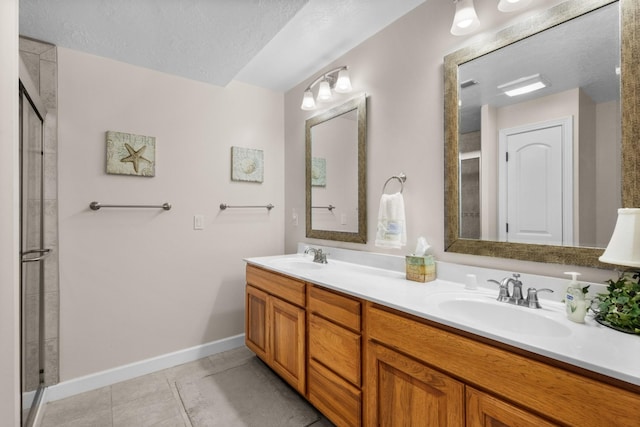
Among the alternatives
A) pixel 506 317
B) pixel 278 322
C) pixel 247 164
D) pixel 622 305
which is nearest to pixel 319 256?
pixel 278 322

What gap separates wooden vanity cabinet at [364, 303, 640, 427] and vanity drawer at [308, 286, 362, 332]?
8 cm

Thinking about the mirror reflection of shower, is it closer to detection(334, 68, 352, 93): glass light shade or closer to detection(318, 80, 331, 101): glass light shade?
detection(334, 68, 352, 93): glass light shade

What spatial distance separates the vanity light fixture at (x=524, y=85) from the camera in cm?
128

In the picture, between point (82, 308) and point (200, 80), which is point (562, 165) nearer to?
point (200, 80)

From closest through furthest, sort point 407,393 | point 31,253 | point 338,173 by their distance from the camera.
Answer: point 407,393, point 31,253, point 338,173

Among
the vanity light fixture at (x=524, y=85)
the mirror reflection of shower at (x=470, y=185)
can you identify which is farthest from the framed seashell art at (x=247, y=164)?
the vanity light fixture at (x=524, y=85)

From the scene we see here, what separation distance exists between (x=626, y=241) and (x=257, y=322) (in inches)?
78.9

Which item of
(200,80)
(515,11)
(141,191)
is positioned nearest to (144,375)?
(141,191)

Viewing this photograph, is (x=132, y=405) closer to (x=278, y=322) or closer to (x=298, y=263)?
(x=278, y=322)

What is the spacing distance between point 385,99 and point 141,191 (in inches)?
71.7

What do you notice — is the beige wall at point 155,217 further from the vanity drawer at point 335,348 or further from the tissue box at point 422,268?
the tissue box at point 422,268

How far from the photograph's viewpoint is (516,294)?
4.01 ft

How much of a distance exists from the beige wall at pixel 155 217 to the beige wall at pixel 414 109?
1.09 m

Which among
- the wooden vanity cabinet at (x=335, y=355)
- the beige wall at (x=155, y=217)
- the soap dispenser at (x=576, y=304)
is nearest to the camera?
the soap dispenser at (x=576, y=304)
